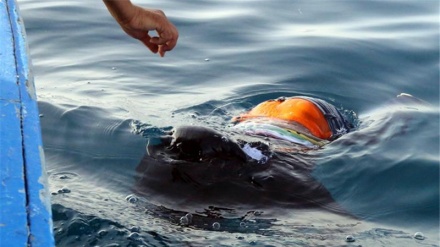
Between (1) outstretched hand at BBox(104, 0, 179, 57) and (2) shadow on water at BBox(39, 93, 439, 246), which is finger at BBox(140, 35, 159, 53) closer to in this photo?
(1) outstretched hand at BBox(104, 0, 179, 57)

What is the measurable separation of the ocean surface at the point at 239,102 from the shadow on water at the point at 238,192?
0.01 metres

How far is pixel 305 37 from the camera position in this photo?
26.0 feet

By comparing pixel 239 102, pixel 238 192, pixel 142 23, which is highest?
pixel 239 102

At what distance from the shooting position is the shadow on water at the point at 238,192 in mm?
3855

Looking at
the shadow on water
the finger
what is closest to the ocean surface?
the shadow on water

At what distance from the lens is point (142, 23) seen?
3.35m

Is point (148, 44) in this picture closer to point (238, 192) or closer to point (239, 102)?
point (238, 192)

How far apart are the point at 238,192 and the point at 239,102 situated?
91.6 inches

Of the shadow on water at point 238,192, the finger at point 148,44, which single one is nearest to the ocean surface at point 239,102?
the shadow on water at point 238,192

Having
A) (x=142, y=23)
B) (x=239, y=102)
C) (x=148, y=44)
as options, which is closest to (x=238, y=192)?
(x=148, y=44)

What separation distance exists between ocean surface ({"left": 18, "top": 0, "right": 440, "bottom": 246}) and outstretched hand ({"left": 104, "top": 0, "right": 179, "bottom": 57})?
90 centimetres

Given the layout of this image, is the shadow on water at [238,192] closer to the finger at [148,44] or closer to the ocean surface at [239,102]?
the ocean surface at [239,102]

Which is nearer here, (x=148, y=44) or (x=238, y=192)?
(x=148, y=44)

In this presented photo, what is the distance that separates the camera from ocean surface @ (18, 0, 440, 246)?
13.0 ft
